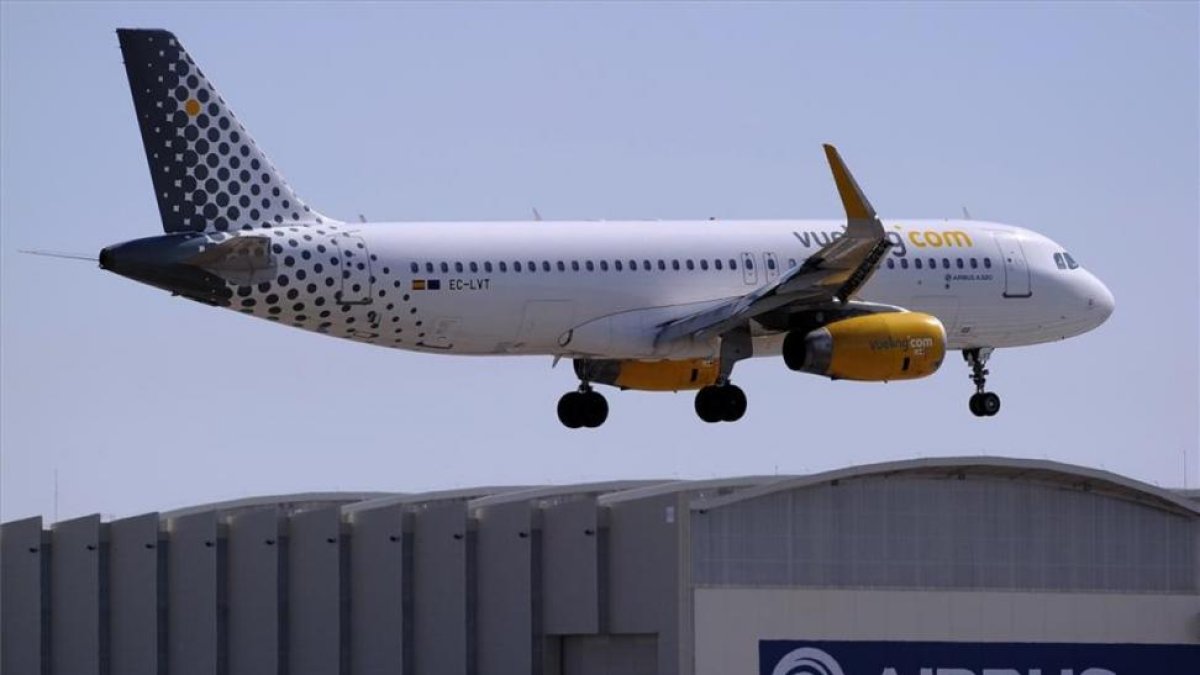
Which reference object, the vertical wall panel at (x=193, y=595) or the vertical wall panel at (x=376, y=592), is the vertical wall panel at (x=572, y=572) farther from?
Answer: the vertical wall panel at (x=193, y=595)

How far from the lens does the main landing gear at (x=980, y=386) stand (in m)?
78.2

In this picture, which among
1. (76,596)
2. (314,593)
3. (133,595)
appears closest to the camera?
(314,593)

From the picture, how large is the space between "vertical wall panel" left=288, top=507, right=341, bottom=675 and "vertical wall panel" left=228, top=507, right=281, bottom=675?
43 centimetres

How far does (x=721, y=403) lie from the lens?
74.0 m

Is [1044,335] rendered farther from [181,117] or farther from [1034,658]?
[181,117]

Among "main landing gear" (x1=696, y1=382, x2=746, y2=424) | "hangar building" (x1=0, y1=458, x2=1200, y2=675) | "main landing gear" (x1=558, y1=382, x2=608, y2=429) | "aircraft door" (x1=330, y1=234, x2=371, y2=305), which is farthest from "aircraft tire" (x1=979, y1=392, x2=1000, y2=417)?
"aircraft door" (x1=330, y1=234, x2=371, y2=305)

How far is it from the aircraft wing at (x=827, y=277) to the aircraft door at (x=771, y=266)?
38 centimetres

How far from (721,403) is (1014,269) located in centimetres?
808

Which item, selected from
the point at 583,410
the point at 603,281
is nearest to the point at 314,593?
the point at 583,410

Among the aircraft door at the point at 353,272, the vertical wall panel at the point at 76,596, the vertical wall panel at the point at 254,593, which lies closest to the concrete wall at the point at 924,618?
the aircraft door at the point at 353,272

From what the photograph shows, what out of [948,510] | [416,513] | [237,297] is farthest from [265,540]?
[948,510]

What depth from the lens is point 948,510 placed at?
2781 inches

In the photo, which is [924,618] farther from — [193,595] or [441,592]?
[193,595]

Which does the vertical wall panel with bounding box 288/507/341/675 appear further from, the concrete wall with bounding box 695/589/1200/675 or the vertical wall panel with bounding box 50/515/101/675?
the concrete wall with bounding box 695/589/1200/675
